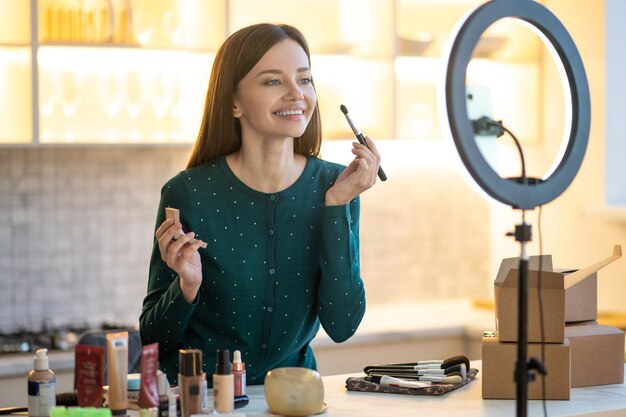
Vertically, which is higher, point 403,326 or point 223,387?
point 223,387

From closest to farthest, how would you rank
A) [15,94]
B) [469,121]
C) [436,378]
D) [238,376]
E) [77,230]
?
[469,121] < [238,376] < [436,378] < [15,94] < [77,230]

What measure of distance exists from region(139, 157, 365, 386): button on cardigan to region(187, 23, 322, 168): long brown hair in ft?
0.21

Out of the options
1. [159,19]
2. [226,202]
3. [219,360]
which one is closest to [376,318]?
[159,19]

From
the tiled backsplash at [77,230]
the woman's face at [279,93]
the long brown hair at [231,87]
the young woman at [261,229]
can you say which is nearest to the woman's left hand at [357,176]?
the young woman at [261,229]

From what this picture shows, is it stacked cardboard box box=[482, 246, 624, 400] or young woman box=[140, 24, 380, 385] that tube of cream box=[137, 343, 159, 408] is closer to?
young woman box=[140, 24, 380, 385]

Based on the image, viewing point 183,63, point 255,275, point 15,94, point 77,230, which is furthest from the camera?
point 77,230

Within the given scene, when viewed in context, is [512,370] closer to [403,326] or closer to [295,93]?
[295,93]

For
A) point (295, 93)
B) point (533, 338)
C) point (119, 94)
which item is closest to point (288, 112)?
point (295, 93)

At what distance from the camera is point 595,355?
2.34m

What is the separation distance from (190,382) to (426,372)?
63 cm

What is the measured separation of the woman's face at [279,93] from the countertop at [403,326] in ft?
4.94

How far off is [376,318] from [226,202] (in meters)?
2.13

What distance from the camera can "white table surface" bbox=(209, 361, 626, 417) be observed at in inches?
81.3

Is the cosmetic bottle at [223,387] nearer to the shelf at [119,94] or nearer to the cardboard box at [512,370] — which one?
the cardboard box at [512,370]
